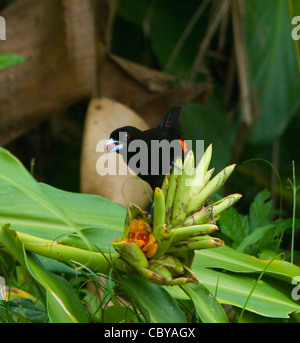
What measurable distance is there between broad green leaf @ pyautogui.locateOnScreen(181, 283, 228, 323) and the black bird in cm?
19

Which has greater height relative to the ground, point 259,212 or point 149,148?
point 149,148

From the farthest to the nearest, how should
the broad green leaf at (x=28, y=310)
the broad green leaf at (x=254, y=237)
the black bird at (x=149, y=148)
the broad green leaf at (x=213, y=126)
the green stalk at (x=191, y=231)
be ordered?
1. the broad green leaf at (x=213, y=126)
2. the broad green leaf at (x=254, y=237)
3. the broad green leaf at (x=28, y=310)
4. the black bird at (x=149, y=148)
5. the green stalk at (x=191, y=231)

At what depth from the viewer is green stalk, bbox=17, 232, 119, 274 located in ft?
2.74

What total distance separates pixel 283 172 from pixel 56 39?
55.0 inches

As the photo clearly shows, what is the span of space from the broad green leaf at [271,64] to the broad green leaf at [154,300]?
6.02ft

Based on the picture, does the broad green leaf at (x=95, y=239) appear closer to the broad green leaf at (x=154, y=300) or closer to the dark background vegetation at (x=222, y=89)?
the broad green leaf at (x=154, y=300)

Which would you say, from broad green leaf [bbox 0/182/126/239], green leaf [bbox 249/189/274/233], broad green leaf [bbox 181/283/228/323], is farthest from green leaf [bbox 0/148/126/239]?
green leaf [bbox 249/189/274/233]

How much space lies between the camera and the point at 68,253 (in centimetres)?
85

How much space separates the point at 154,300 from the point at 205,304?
81mm

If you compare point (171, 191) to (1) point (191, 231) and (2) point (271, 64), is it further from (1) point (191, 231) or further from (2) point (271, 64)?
(2) point (271, 64)

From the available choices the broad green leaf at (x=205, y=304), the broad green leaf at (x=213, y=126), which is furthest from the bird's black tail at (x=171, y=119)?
the broad green leaf at (x=213, y=126)

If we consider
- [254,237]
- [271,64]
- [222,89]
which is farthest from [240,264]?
[222,89]

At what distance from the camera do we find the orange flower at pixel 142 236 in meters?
0.75

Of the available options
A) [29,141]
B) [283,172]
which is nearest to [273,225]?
[283,172]
